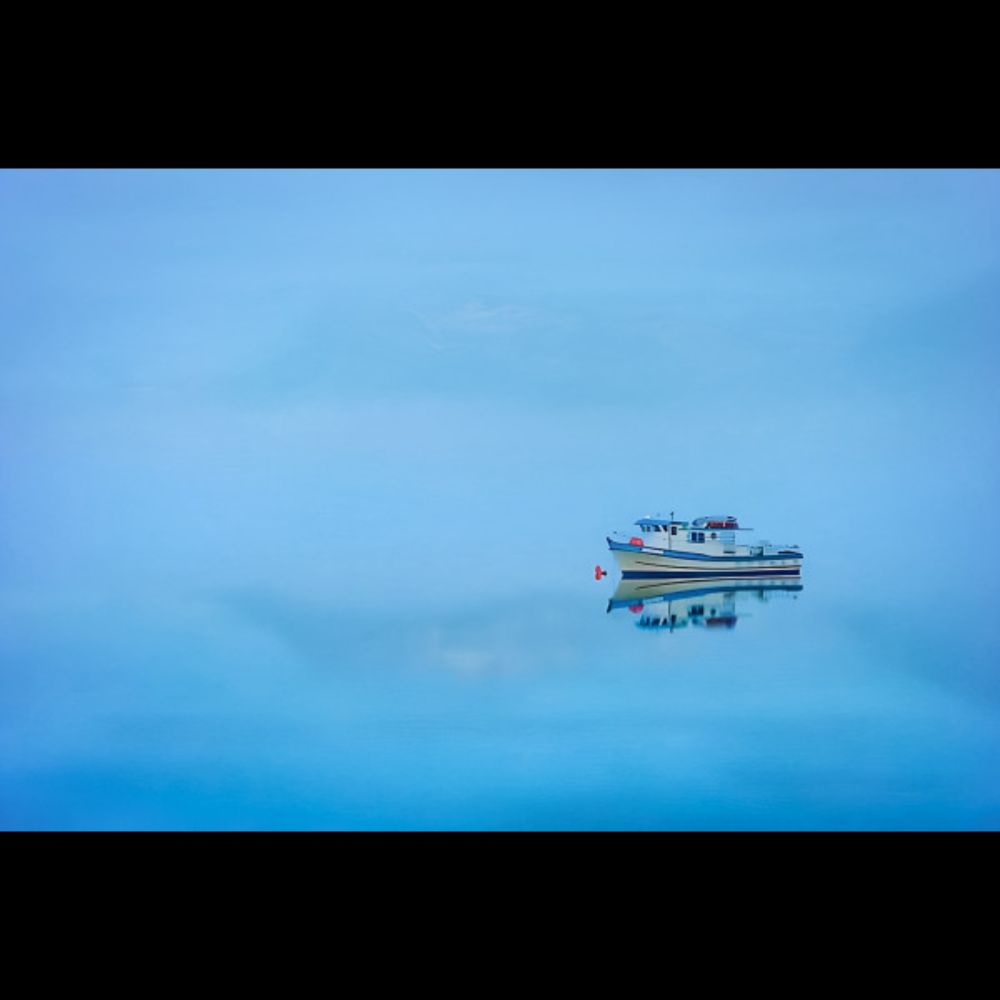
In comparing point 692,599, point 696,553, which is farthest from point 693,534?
point 692,599

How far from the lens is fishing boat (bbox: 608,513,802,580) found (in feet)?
13.3

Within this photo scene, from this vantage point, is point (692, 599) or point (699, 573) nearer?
point (692, 599)

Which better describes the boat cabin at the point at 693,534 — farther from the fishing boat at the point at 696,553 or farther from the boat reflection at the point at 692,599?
the boat reflection at the point at 692,599

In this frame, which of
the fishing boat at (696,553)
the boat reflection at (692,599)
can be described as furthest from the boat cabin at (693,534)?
the boat reflection at (692,599)

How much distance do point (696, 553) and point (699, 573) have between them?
0.32 ft

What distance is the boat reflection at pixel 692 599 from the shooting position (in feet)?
13.2

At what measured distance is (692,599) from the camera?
4.21 meters

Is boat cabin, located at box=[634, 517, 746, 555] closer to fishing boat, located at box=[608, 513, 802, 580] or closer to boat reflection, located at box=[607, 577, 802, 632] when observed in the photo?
fishing boat, located at box=[608, 513, 802, 580]

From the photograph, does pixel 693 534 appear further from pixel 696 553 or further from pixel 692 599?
pixel 692 599

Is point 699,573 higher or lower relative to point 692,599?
higher

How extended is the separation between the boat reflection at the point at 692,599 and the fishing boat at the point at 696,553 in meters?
0.04

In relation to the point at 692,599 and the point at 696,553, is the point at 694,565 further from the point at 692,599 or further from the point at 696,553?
the point at 692,599
